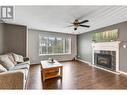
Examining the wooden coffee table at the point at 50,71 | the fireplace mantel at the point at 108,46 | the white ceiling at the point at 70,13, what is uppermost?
the white ceiling at the point at 70,13

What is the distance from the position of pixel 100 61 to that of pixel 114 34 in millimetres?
1667

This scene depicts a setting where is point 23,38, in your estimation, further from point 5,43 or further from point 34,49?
point 34,49

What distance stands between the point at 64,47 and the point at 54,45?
3.05 ft

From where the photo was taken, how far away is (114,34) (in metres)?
4.73

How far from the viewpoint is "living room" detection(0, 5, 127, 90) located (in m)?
2.95

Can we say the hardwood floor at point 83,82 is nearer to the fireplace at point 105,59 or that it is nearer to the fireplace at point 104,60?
the fireplace at point 105,59

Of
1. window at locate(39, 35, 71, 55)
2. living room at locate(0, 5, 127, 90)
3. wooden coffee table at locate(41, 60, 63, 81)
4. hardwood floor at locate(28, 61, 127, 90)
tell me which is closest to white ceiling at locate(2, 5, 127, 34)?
living room at locate(0, 5, 127, 90)

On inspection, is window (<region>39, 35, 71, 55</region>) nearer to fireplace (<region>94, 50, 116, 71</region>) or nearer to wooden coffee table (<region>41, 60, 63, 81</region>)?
fireplace (<region>94, 50, 116, 71</region>)

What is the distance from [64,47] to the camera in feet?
26.0

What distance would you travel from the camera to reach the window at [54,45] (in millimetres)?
6781

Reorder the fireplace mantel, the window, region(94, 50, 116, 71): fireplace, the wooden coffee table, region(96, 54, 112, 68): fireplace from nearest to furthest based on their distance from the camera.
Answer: the wooden coffee table, the fireplace mantel, region(94, 50, 116, 71): fireplace, region(96, 54, 112, 68): fireplace, the window

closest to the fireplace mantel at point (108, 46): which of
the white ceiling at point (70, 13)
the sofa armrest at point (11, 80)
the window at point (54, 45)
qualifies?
the white ceiling at point (70, 13)
